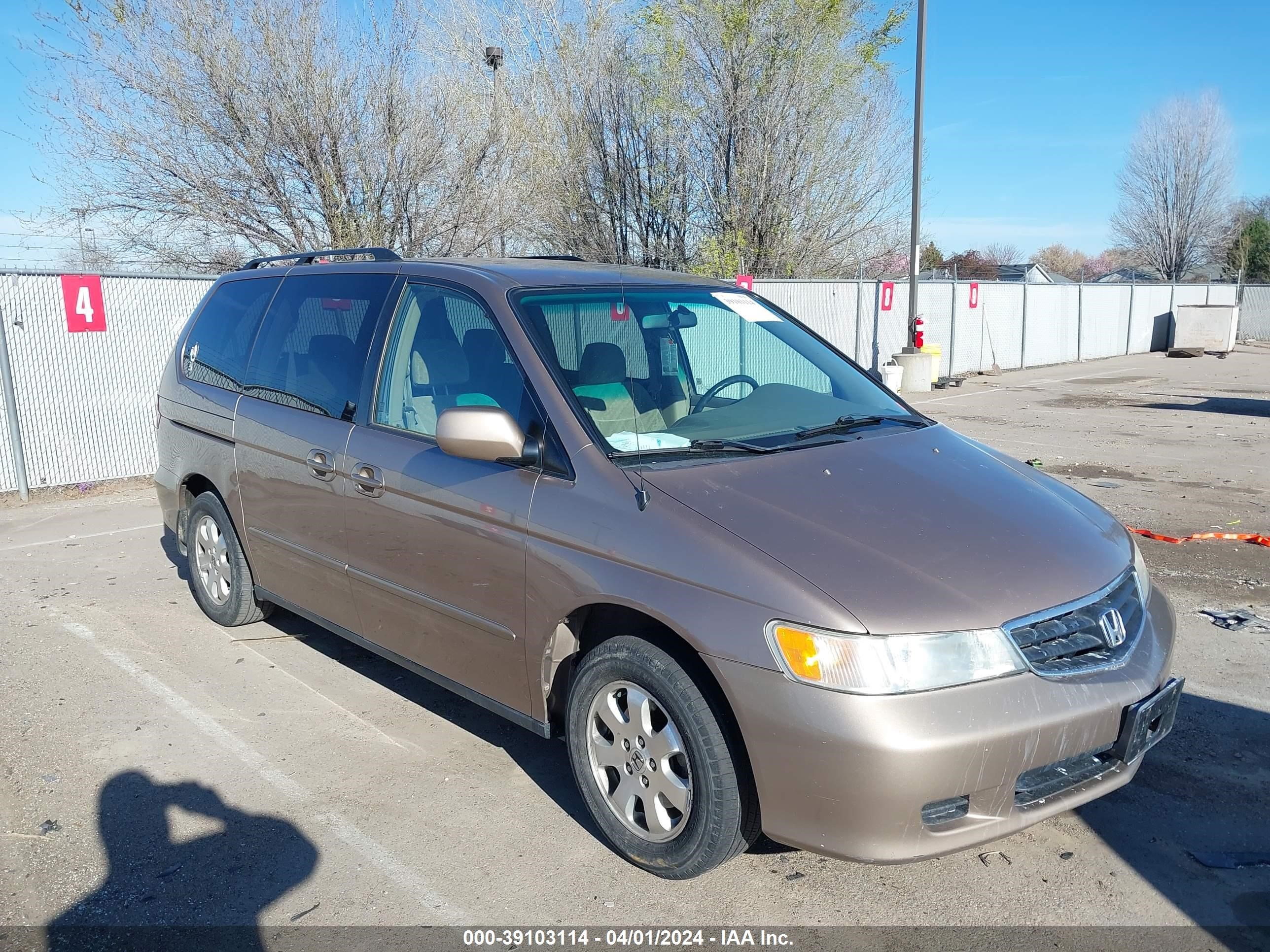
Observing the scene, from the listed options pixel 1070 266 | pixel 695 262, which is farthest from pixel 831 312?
pixel 1070 266

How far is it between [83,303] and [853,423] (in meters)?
8.64

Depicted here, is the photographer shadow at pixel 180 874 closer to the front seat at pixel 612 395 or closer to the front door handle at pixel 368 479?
the front door handle at pixel 368 479

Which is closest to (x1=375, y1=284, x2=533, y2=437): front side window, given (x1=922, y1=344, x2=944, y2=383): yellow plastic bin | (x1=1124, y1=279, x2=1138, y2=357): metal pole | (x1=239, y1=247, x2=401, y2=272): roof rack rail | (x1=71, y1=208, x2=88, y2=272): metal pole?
(x1=239, y1=247, x2=401, y2=272): roof rack rail

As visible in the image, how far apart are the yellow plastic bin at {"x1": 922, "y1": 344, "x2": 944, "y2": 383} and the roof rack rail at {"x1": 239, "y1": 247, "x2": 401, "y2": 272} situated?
1499 cm

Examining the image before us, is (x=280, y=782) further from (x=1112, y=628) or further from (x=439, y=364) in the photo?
(x=1112, y=628)

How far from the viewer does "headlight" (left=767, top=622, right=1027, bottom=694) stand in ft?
8.77

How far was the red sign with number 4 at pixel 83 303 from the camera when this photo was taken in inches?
385

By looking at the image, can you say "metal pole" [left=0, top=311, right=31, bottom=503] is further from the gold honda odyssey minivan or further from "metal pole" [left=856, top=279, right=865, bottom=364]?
"metal pole" [left=856, top=279, right=865, bottom=364]

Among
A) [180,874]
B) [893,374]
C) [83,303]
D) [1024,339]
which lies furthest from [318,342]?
[1024,339]

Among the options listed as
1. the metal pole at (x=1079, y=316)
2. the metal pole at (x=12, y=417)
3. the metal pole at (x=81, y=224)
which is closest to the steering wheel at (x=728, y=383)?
the metal pole at (x=12, y=417)

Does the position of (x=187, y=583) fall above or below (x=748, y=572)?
below

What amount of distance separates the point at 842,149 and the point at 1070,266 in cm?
7364

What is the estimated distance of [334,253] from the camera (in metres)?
5.42

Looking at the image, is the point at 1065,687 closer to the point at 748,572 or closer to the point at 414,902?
the point at 748,572
